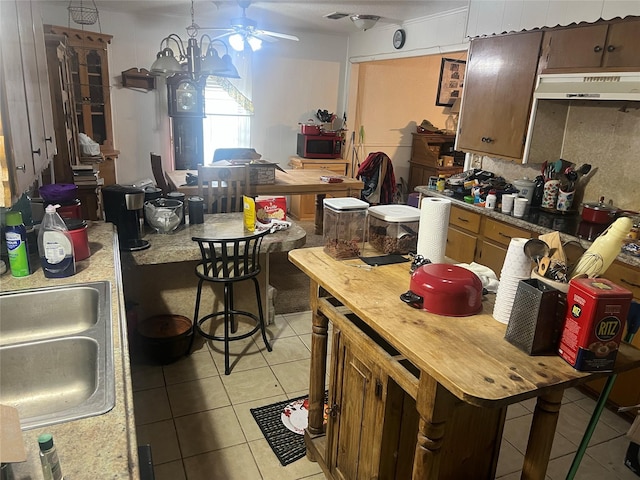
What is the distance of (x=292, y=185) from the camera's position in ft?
14.6

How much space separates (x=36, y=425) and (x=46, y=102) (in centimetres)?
195

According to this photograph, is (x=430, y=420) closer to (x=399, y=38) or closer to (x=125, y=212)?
(x=125, y=212)

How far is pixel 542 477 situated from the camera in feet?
4.53

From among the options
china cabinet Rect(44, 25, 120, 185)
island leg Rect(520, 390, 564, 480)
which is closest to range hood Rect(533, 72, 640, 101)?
island leg Rect(520, 390, 564, 480)

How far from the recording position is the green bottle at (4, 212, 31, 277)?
5.95 ft

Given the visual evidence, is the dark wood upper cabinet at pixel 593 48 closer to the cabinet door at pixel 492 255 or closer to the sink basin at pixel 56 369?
the cabinet door at pixel 492 255

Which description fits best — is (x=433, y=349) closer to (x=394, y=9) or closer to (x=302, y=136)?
(x=394, y=9)

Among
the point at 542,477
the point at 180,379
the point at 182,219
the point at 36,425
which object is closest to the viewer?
the point at 36,425

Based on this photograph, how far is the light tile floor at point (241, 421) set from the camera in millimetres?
2121

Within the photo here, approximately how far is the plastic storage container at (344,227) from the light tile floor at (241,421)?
1.03m

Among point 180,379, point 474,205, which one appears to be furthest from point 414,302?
point 474,205

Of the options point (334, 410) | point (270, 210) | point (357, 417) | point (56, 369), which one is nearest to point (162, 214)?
point (270, 210)

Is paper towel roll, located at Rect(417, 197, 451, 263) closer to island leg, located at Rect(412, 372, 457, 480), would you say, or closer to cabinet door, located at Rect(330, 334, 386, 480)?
cabinet door, located at Rect(330, 334, 386, 480)

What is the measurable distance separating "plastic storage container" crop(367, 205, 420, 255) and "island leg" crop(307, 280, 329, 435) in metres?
0.34
